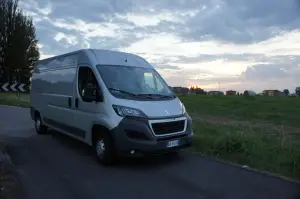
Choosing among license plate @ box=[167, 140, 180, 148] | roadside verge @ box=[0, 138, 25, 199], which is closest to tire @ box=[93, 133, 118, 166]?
license plate @ box=[167, 140, 180, 148]

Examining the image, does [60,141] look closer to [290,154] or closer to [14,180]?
[14,180]

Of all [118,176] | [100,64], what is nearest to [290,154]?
[118,176]

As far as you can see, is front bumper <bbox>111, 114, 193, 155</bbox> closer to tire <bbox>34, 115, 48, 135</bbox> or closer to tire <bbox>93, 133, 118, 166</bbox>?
tire <bbox>93, 133, 118, 166</bbox>

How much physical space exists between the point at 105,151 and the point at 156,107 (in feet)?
4.61

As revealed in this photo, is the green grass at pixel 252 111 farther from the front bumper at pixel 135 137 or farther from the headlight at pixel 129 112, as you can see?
the headlight at pixel 129 112

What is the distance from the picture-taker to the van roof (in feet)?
26.7

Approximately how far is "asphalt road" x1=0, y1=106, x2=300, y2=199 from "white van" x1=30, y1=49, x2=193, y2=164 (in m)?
0.46

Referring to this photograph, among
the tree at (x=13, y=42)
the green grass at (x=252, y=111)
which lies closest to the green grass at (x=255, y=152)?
the green grass at (x=252, y=111)

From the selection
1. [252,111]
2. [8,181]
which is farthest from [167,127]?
[252,111]

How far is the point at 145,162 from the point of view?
25.1ft

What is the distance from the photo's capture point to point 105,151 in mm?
7234

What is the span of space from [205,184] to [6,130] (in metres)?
8.60

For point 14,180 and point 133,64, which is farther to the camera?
point 133,64

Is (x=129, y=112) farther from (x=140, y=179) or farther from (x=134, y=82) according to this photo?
(x=140, y=179)
